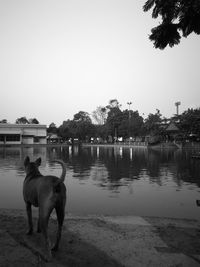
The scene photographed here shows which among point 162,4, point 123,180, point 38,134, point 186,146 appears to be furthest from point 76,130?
point 162,4

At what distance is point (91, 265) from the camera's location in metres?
4.14

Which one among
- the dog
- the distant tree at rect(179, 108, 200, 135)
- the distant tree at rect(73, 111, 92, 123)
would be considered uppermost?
the distant tree at rect(73, 111, 92, 123)

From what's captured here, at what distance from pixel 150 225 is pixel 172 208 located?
13.2ft

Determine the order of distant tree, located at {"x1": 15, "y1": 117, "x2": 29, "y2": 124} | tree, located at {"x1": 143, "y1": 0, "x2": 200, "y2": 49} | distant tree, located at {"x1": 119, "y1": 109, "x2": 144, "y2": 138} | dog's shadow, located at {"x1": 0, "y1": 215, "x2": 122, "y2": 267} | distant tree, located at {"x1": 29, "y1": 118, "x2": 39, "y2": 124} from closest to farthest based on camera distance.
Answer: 1. tree, located at {"x1": 143, "y1": 0, "x2": 200, "y2": 49}
2. dog's shadow, located at {"x1": 0, "y1": 215, "x2": 122, "y2": 267}
3. distant tree, located at {"x1": 119, "y1": 109, "x2": 144, "y2": 138}
4. distant tree, located at {"x1": 29, "y1": 118, "x2": 39, "y2": 124}
5. distant tree, located at {"x1": 15, "y1": 117, "x2": 29, "y2": 124}

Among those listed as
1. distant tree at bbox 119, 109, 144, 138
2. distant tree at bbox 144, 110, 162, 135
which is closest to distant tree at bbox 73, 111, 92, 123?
distant tree at bbox 119, 109, 144, 138

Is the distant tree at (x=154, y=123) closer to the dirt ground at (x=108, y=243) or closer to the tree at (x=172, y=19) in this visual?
the dirt ground at (x=108, y=243)

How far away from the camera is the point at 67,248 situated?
4754 mm

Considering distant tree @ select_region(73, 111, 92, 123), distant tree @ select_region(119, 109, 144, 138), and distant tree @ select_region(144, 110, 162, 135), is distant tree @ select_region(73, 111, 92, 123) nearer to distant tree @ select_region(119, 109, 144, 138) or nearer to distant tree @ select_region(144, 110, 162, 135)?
distant tree @ select_region(119, 109, 144, 138)

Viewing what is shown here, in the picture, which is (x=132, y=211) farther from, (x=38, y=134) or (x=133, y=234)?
(x=38, y=134)

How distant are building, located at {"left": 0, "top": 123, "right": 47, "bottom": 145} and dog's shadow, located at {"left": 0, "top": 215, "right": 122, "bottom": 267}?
7104 cm

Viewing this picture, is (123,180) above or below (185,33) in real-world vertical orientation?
below

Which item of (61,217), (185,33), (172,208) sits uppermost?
(185,33)

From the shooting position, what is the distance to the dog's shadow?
4242 mm

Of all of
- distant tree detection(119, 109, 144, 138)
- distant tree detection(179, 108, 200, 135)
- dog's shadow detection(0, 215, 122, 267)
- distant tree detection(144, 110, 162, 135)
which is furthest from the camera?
distant tree detection(119, 109, 144, 138)
